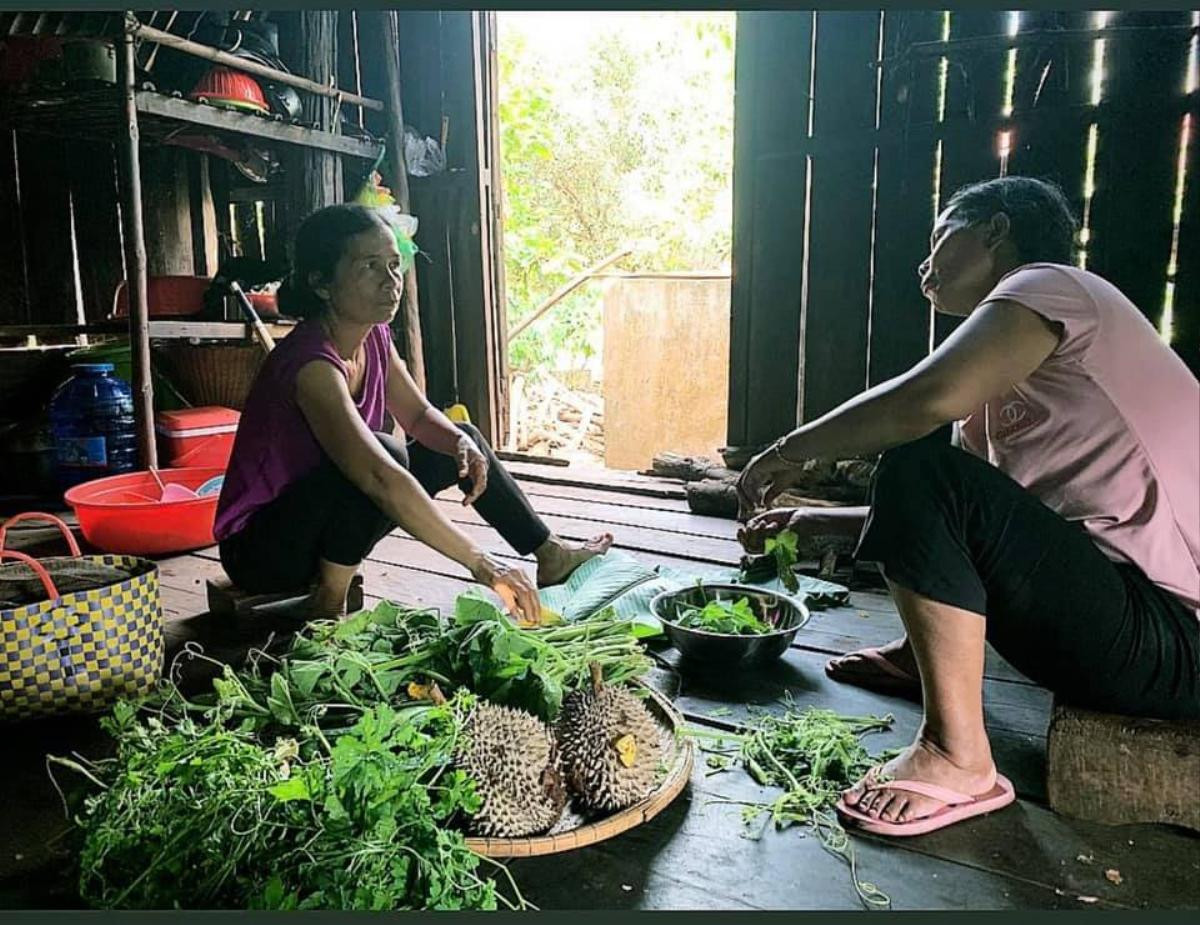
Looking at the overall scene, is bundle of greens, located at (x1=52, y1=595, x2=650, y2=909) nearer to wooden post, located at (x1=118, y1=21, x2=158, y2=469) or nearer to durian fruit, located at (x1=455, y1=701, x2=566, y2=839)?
durian fruit, located at (x1=455, y1=701, x2=566, y2=839)

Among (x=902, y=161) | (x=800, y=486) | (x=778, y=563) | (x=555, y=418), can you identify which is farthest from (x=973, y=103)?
(x=555, y=418)

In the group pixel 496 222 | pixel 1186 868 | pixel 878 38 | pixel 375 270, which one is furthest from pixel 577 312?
pixel 1186 868

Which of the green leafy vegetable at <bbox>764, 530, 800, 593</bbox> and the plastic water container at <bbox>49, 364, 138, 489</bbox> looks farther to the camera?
the plastic water container at <bbox>49, 364, 138, 489</bbox>

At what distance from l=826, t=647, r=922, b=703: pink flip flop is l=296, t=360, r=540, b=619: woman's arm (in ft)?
3.22

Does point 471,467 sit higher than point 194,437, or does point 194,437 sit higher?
point 471,467

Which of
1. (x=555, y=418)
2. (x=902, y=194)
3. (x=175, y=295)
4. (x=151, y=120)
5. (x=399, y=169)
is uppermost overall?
(x=151, y=120)

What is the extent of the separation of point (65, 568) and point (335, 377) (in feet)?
2.54

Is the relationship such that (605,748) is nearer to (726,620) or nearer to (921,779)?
(921,779)

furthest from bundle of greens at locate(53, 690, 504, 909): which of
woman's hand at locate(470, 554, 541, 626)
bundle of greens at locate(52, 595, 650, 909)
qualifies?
woman's hand at locate(470, 554, 541, 626)

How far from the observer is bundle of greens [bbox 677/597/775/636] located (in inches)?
87.9

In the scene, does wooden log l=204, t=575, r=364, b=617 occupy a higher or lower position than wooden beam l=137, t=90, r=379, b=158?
lower

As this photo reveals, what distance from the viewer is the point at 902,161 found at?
13.3 feet

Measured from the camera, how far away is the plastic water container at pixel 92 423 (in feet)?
13.4

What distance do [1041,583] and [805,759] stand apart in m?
0.58
